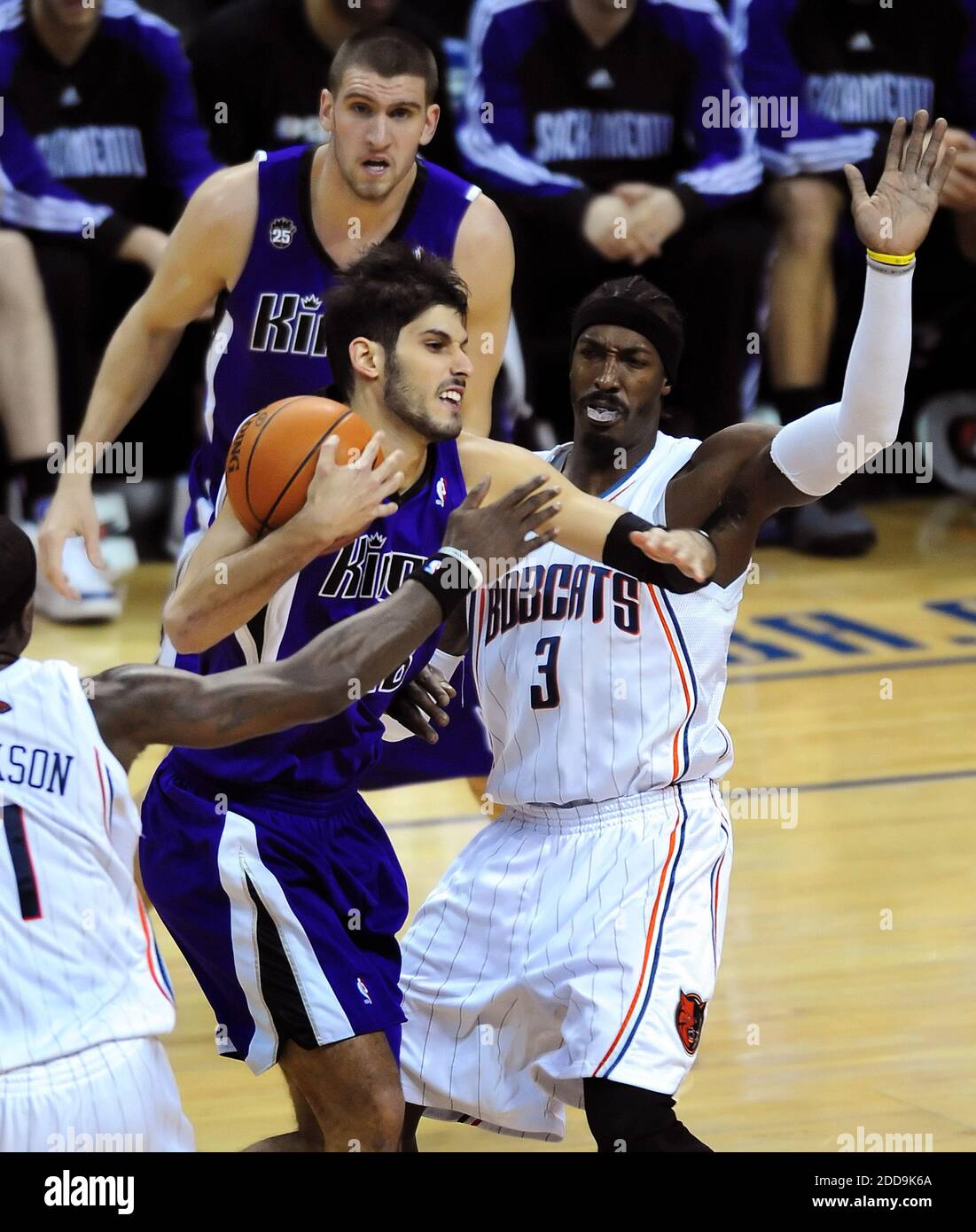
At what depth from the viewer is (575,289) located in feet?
32.6

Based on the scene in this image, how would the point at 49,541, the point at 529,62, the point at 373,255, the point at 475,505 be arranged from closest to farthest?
the point at 475,505 < the point at 373,255 < the point at 49,541 < the point at 529,62

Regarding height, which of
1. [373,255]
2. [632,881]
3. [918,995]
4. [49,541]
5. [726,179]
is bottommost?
[918,995]

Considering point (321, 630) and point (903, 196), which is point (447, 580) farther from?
point (903, 196)

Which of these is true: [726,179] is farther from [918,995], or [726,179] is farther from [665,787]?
[665,787]

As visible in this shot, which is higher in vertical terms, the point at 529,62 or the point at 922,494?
the point at 529,62

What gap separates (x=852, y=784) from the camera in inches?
284

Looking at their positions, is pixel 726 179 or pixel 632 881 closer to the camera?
pixel 632 881

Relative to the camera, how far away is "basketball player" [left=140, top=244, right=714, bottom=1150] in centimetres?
409

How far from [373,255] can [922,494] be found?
24.9ft

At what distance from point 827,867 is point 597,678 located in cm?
219
